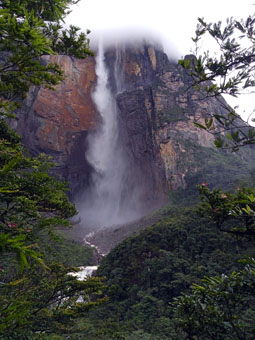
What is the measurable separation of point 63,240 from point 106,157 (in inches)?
1535

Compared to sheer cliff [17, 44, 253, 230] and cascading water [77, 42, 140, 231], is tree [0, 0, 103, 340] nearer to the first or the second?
sheer cliff [17, 44, 253, 230]

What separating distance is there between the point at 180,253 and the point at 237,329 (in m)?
14.5

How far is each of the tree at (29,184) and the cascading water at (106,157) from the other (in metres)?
37.4

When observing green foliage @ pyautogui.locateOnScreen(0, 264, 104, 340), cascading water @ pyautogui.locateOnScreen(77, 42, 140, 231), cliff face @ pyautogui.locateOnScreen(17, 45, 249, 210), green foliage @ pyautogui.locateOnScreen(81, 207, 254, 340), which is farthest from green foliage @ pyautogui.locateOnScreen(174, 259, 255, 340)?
cascading water @ pyautogui.locateOnScreen(77, 42, 140, 231)

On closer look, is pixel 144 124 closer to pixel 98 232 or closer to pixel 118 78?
pixel 118 78

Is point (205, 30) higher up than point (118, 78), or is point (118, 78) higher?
point (118, 78)

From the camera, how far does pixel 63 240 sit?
6.09 meters

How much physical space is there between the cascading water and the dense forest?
28.3 meters

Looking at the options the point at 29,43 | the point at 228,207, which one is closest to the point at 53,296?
the point at 228,207

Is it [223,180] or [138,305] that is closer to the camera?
[138,305]

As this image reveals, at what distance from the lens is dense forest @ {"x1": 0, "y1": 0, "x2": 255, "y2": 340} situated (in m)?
2.52

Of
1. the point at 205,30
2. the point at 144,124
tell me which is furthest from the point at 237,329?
the point at 144,124

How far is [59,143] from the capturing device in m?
41.4

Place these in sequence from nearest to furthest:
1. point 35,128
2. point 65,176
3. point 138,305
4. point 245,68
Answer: point 245,68 → point 138,305 → point 35,128 → point 65,176
